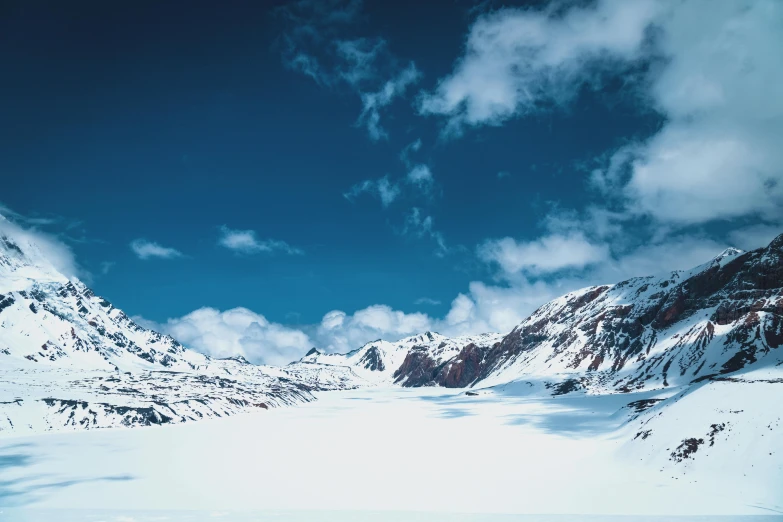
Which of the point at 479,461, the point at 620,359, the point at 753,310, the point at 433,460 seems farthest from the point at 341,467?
the point at 620,359

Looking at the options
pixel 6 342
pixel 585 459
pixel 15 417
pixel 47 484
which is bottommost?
pixel 585 459

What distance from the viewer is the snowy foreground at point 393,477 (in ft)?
89.4

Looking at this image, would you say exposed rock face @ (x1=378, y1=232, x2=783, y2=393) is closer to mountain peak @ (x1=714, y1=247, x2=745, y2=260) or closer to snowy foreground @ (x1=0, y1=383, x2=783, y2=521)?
mountain peak @ (x1=714, y1=247, x2=745, y2=260)

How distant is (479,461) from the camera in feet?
137

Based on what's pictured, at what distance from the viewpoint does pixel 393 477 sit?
36.5m

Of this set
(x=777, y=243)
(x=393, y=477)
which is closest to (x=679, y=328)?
(x=777, y=243)

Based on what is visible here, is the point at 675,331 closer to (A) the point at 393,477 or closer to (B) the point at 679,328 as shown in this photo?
(B) the point at 679,328

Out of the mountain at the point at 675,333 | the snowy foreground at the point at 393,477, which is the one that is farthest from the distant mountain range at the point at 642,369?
the snowy foreground at the point at 393,477

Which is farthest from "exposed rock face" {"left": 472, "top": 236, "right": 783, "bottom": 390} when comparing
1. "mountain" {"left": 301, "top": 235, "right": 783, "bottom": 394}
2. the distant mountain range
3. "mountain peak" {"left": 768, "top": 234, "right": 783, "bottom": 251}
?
the distant mountain range

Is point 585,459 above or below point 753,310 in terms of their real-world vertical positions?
below

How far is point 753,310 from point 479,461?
106 m

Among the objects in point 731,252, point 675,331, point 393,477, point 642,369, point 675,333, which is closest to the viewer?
point 393,477

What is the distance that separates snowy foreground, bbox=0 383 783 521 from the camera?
27250mm

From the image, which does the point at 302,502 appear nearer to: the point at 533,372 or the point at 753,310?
the point at 753,310
